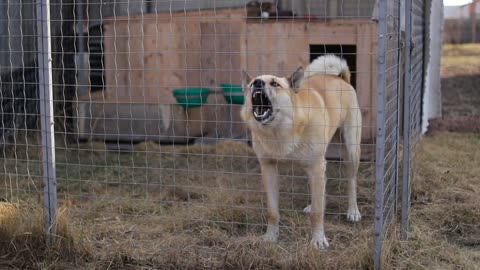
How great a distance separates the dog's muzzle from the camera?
4.25 metres

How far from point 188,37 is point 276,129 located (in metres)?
3.77

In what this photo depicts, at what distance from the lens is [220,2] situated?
8609 mm

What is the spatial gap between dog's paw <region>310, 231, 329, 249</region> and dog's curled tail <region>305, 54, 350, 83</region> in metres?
1.52

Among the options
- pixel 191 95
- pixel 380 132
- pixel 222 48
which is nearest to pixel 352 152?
pixel 380 132

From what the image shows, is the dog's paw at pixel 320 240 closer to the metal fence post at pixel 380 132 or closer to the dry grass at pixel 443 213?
the dry grass at pixel 443 213

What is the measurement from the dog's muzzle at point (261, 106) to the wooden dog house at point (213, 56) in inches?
109

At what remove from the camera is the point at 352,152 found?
5129 millimetres

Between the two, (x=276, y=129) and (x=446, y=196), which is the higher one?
(x=276, y=129)

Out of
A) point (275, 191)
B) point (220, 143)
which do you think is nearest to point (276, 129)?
point (275, 191)

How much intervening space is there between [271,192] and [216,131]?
1813 mm

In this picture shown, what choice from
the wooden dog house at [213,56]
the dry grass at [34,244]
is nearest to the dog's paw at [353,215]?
the dry grass at [34,244]

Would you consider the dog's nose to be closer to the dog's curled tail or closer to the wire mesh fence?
the wire mesh fence

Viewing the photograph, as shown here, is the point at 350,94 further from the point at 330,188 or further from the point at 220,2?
the point at 220,2

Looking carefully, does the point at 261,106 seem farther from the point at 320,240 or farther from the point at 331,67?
the point at 331,67
